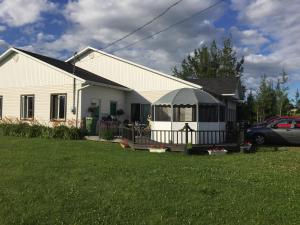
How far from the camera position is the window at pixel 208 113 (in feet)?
54.6

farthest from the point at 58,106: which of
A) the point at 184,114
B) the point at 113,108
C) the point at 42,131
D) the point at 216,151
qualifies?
the point at 216,151

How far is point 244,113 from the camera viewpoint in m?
42.4

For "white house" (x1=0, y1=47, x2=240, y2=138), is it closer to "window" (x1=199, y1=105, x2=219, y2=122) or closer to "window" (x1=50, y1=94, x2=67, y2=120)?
"window" (x1=50, y1=94, x2=67, y2=120)

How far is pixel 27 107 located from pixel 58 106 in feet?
9.80

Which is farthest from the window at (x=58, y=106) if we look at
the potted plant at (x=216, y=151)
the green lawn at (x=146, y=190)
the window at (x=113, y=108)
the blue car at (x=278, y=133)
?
the blue car at (x=278, y=133)

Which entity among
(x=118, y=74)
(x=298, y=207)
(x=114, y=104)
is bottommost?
(x=298, y=207)

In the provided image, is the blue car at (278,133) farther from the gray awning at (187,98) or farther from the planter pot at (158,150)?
the planter pot at (158,150)

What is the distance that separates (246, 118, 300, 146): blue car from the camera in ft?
60.2

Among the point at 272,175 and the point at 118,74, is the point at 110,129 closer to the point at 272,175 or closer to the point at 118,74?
the point at 118,74

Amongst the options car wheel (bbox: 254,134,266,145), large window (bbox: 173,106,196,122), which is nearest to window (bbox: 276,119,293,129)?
car wheel (bbox: 254,134,266,145)

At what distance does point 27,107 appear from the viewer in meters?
23.3

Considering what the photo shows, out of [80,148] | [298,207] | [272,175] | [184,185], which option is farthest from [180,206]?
[80,148]

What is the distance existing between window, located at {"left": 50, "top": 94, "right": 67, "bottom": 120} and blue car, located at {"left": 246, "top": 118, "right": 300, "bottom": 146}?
11.0 metres

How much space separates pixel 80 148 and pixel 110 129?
433 centimetres
